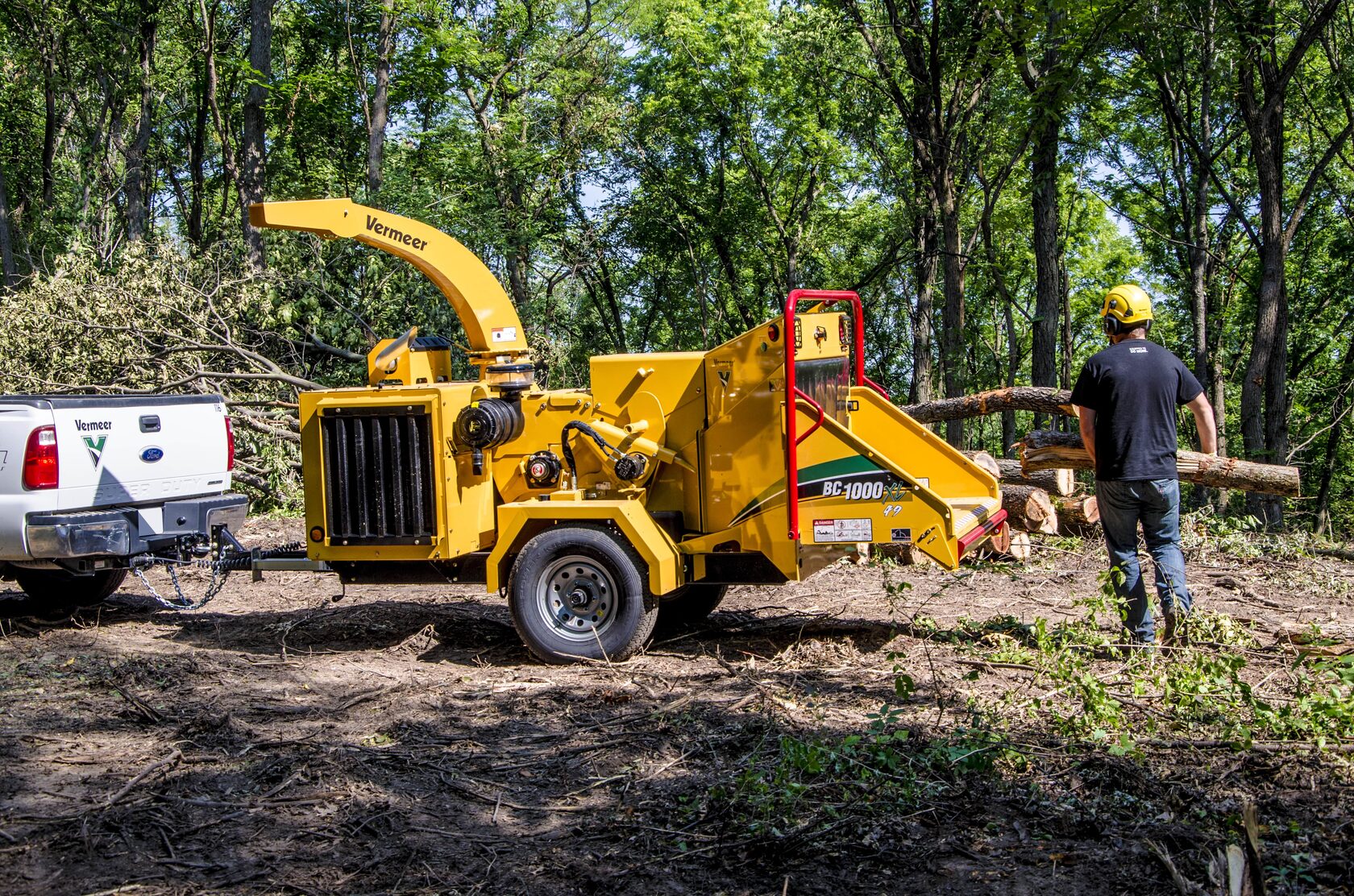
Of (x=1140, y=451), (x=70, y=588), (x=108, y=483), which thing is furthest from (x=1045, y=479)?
(x=70, y=588)

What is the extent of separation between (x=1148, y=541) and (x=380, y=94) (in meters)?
Result: 17.5

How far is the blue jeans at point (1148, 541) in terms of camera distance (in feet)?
20.8

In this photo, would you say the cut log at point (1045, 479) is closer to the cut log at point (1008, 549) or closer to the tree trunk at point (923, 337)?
the cut log at point (1008, 549)

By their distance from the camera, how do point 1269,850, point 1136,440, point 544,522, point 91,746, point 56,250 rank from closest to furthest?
point 1269,850
point 91,746
point 1136,440
point 544,522
point 56,250

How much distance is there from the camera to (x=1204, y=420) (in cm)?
648

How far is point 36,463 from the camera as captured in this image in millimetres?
7785

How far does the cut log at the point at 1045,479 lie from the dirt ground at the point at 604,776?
8.05ft

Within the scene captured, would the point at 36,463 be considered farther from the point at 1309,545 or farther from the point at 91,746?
the point at 1309,545

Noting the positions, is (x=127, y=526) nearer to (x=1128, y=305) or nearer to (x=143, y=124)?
(x=1128, y=305)

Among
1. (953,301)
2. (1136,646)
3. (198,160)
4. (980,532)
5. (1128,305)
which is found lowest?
(1136,646)

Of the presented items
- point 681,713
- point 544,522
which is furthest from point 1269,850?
point 544,522

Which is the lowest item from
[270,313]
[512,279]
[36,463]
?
[36,463]

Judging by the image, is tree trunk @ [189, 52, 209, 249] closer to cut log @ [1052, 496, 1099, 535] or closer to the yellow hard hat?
cut log @ [1052, 496, 1099, 535]

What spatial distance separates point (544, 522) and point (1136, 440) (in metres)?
3.78
